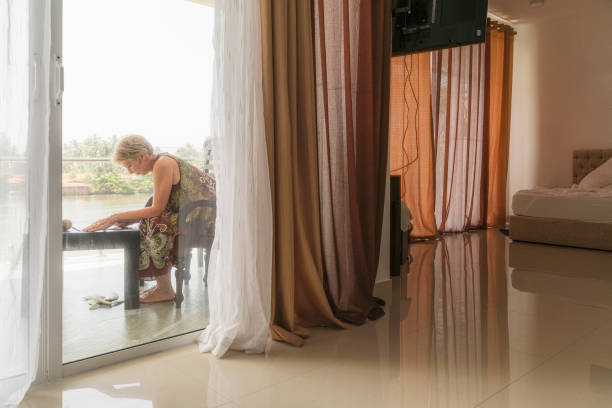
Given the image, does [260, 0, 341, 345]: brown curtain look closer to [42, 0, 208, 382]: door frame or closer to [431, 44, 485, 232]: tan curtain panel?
[42, 0, 208, 382]: door frame

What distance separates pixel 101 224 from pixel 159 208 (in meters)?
0.28

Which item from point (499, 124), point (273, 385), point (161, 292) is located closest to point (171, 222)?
point (161, 292)

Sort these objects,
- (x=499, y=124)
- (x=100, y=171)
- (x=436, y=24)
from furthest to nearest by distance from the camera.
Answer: (x=499, y=124), (x=436, y=24), (x=100, y=171)

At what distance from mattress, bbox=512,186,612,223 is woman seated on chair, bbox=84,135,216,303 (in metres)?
4.30

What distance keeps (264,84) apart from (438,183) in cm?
418

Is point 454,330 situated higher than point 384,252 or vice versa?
point 384,252

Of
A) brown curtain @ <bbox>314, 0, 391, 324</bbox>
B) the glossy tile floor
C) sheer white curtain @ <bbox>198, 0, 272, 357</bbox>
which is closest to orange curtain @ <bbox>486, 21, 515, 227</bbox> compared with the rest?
the glossy tile floor

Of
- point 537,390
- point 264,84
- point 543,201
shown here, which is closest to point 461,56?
point 543,201

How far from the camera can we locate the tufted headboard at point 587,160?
20.8ft

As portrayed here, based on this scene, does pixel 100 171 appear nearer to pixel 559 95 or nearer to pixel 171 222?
pixel 171 222

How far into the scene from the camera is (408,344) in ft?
8.09

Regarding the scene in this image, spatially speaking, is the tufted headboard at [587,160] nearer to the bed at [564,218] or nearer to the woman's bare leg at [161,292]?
the bed at [564,218]

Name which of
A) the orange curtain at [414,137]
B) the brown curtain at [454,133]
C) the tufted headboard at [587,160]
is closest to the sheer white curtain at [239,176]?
the orange curtain at [414,137]

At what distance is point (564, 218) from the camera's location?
523 cm
